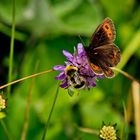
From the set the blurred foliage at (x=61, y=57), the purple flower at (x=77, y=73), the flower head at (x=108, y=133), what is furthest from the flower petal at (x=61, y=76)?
the blurred foliage at (x=61, y=57)

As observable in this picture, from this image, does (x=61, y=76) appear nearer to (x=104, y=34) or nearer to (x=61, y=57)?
(x=104, y=34)

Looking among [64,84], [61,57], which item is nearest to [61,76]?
[64,84]

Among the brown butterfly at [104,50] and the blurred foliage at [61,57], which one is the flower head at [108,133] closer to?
the brown butterfly at [104,50]

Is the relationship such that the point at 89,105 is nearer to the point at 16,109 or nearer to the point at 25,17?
the point at 16,109

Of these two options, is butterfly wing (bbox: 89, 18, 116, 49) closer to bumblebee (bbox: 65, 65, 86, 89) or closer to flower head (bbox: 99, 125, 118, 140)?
bumblebee (bbox: 65, 65, 86, 89)

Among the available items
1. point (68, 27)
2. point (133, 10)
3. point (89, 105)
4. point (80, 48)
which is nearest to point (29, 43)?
point (68, 27)

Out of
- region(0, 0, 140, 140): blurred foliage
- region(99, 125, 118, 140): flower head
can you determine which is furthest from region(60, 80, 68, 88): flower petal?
region(0, 0, 140, 140): blurred foliage
